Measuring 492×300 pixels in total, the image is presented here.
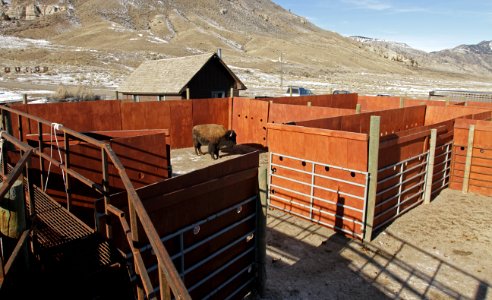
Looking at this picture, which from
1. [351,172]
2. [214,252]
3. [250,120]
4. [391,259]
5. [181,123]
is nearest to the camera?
[214,252]

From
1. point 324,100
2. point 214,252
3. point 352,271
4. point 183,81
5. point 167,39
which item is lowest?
point 352,271

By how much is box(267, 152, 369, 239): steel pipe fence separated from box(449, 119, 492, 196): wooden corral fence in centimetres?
512

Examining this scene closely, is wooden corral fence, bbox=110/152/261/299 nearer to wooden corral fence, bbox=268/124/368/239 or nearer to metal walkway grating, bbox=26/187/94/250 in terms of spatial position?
metal walkway grating, bbox=26/187/94/250

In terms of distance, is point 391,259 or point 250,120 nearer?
point 391,259

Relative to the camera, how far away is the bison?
14602 millimetres

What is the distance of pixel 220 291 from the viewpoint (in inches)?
211

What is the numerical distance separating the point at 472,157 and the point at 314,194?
5504 mm

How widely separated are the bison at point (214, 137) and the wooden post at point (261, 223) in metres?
8.87

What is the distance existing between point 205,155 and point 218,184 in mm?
10467

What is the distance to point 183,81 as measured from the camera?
1948cm

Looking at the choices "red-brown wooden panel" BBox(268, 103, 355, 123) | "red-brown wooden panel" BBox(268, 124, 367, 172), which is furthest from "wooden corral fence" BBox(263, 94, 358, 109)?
"red-brown wooden panel" BBox(268, 124, 367, 172)

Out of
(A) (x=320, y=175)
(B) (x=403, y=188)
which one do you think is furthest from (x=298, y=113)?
(A) (x=320, y=175)

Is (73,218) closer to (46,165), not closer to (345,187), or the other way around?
(46,165)

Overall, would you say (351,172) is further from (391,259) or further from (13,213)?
(13,213)
